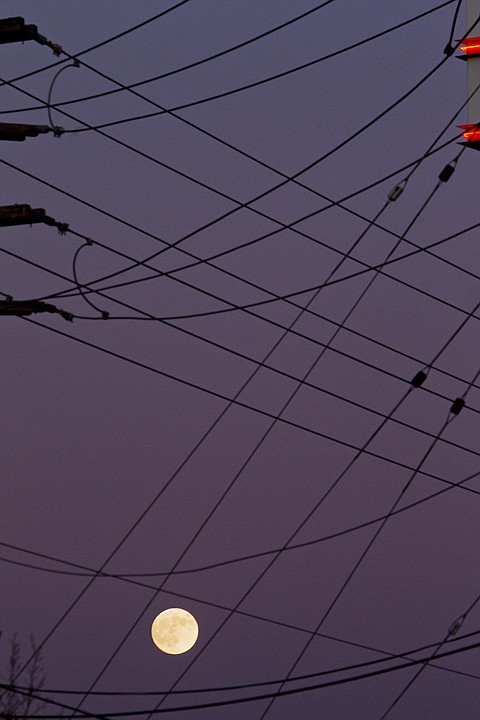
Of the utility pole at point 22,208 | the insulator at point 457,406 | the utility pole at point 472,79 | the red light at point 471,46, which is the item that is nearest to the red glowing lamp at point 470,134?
the utility pole at point 472,79

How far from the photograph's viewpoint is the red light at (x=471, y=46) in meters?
18.5

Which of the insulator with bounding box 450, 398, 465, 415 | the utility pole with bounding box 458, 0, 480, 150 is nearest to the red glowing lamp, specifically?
the utility pole with bounding box 458, 0, 480, 150

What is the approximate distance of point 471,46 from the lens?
60.7 ft

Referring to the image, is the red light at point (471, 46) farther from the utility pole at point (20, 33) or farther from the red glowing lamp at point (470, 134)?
the utility pole at point (20, 33)

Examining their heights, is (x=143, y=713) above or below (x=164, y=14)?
below

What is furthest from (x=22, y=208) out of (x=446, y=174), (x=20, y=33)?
(x=446, y=174)

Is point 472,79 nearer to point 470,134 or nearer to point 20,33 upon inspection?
point 470,134

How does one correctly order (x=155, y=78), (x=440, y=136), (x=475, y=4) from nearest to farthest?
(x=440, y=136)
(x=155, y=78)
(x=475, y=4)

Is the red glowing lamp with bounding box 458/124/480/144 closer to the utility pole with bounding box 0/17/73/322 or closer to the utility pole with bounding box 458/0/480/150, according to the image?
the utility pole with bounding box 458/0/480/150

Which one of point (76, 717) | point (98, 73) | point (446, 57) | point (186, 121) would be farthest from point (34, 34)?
point (76, 717)

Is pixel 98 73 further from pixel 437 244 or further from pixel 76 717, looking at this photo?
pixel 76 717

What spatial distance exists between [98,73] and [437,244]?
4.14 meters

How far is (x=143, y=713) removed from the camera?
17.0 m

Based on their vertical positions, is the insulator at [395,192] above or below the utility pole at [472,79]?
below
